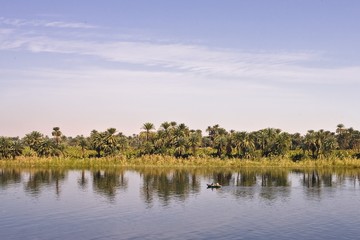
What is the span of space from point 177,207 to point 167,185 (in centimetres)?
2861

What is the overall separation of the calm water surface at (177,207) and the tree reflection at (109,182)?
22 cm

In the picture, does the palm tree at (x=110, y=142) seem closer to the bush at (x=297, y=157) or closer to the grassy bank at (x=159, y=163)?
the grassy bank at (x=159, y=163)

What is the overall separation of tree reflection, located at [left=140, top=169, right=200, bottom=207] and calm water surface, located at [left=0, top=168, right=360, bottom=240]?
198 millimetres

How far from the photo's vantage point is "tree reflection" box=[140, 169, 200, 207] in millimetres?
85312

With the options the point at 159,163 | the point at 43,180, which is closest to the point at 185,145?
the point at 159,163

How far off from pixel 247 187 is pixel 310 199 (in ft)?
60.7

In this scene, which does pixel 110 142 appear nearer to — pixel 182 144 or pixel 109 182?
pixel 182 144

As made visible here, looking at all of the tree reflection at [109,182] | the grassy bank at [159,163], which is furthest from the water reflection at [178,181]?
the grassy bank at [159,163]

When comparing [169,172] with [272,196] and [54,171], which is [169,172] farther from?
[272,196]

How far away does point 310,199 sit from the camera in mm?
84000

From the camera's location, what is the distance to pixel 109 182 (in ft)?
358

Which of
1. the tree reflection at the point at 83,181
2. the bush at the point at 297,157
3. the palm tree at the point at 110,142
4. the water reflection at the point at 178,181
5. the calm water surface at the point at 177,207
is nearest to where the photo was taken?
the calm water surface at the point at 177,207

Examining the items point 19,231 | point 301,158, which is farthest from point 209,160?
point 19,231

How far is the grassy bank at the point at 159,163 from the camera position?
149 m
